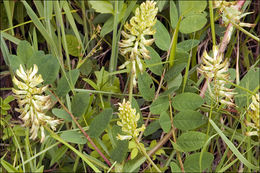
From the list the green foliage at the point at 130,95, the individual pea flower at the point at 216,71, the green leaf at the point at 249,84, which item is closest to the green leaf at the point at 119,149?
the green foliage at the point at 130,95

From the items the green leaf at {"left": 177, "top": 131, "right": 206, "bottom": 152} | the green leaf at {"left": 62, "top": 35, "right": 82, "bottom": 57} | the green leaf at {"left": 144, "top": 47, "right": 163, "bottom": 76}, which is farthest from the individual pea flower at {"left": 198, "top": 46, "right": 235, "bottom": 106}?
the green leaf at {"left": 62, "top": 35, "right": 82, "bottom": 57}

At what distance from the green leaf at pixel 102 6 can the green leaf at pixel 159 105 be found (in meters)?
0.50

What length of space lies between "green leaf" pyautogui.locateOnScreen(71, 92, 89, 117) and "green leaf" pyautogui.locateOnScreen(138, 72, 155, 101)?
219mm

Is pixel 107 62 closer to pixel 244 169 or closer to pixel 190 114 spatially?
pixel 190 114

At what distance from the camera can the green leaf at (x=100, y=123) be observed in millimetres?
1312

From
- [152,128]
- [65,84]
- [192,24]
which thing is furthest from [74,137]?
[192,24]

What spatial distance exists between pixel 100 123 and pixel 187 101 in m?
0.35

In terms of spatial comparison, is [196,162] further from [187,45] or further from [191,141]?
[187,45]

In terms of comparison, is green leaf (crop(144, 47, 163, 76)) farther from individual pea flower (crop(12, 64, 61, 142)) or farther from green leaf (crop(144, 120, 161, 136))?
individual pea flower (crop(12, 64, 61, 142))

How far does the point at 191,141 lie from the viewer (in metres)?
1.36

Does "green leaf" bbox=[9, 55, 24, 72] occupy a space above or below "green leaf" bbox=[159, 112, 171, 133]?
above

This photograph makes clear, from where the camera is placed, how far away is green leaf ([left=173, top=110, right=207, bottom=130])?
1.37 metres

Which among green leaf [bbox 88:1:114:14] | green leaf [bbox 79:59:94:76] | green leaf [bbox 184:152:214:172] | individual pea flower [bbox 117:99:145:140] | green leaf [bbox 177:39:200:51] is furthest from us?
green leaf [bbox 79:59:94:76]

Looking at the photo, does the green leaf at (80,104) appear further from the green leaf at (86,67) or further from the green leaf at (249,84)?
the green leaf at (249,84)
